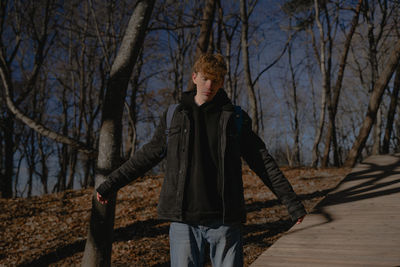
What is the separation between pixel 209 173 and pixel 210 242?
0.48 metres

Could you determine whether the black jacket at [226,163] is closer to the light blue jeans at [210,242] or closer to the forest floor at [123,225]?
the light blue jeans at [210,242]

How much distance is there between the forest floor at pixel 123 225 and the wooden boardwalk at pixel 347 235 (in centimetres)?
108

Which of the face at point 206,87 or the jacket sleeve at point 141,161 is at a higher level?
the face at point 206,87

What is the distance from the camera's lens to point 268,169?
226cm

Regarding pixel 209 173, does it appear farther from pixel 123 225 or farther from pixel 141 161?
pixel 123 225

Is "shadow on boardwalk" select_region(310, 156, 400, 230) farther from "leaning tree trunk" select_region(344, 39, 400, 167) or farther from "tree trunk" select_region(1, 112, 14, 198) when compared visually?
"tree trunk" select_region(1, 112, 14, 198)

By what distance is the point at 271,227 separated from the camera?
21.1ft

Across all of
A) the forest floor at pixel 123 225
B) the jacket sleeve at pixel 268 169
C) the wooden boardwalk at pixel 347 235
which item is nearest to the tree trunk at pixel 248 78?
the forest floor at pixel 123 225

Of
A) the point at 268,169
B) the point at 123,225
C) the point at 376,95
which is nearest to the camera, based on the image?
the point at 268,169

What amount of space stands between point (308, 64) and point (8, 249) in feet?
81.3

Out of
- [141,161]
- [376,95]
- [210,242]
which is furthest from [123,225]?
[376,95]

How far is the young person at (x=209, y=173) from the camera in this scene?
2.07m

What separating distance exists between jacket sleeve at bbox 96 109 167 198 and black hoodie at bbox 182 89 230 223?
295mm

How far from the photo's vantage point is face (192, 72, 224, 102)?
85.6 inches
